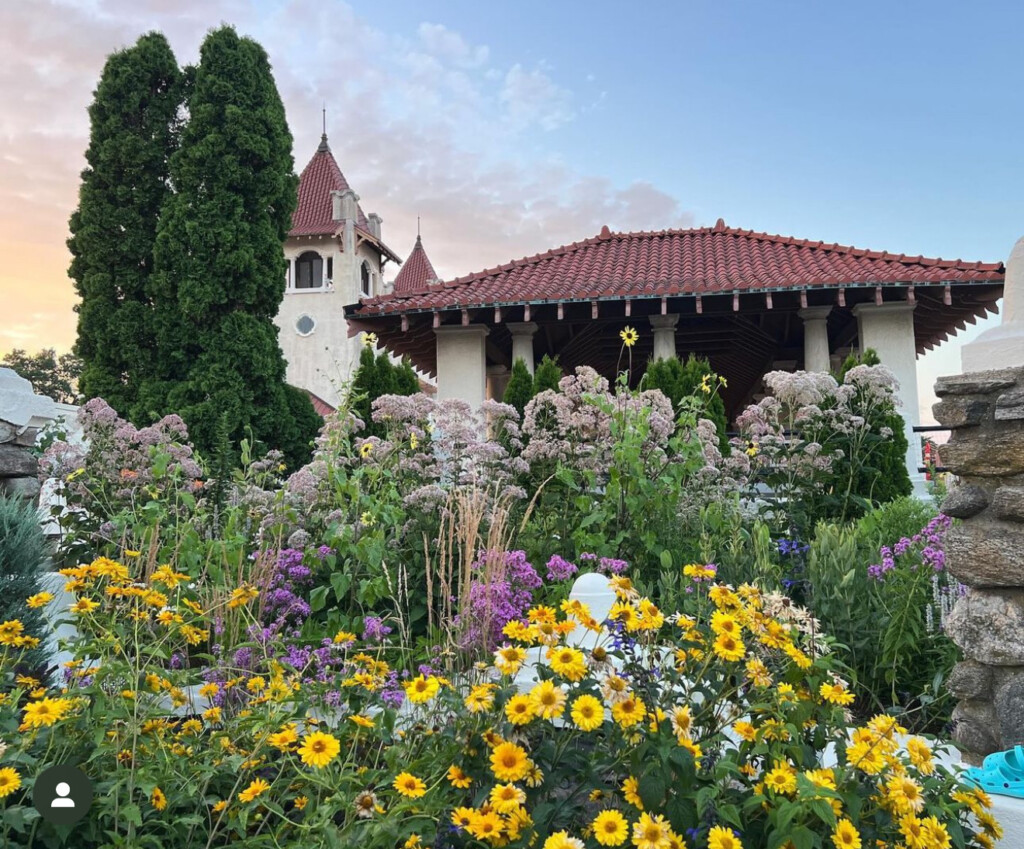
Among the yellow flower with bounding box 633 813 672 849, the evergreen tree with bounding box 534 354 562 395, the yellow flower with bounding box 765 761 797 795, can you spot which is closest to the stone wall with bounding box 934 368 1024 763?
the yellow flower with bounding box 765 761 797 795

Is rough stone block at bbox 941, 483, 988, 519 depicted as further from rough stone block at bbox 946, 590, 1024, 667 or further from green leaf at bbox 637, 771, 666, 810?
green leaf at bbox 637, 771, 666, 810

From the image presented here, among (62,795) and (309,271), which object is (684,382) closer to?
(62,795)

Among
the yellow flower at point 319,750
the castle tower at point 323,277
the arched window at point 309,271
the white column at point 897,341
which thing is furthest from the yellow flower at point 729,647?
the arched window at point 309,271

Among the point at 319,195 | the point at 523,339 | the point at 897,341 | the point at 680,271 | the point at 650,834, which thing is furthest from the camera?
the point at 319,195

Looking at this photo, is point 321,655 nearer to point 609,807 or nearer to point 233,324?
point 609,807

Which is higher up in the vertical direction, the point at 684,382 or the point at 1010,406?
the point at 684,382

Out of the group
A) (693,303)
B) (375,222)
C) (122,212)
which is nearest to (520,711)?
(693,303)

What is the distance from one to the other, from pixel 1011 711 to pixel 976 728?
6.2 inches

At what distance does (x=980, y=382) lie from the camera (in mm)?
2500

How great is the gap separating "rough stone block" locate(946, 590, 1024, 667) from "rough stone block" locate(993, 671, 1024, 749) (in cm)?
6

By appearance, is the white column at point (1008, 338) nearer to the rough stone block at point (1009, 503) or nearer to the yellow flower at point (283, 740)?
the rough stone block at point (1009, 503)

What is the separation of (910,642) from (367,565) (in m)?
2.39

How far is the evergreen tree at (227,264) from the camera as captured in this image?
12.1 meters

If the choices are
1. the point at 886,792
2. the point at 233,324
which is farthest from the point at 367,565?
the point at 233,324
